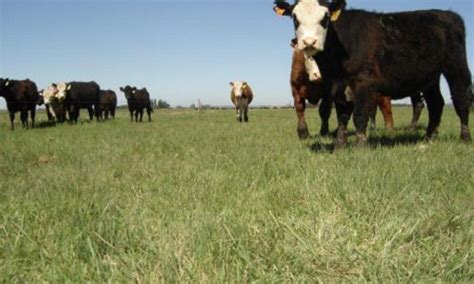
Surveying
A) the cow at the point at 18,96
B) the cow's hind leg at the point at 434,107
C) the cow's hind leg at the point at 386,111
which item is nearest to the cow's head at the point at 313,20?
the cow's hind leg at the point at 434,107

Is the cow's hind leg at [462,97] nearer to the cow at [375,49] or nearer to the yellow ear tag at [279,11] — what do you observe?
the cow at [375,49]

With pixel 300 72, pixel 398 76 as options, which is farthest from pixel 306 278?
pixel 300 72

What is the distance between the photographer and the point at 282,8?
616 cm

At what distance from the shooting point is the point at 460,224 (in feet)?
8.54

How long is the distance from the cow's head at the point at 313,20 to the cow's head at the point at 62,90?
21860 mm

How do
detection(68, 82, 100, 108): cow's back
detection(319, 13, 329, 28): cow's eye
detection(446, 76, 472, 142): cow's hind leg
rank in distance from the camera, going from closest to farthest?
1. detection(319, 13, 329, 28): cow's eye
2. detection(446, 76, 472, 142): cow's hind leg
3. detection(68, 82, 100, 108): cow's back

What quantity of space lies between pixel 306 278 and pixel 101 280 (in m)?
0.99

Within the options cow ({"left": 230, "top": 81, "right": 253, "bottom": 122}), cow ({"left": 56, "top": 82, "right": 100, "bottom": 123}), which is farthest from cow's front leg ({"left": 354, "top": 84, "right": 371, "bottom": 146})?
cow ({"left": 56, "top": 82, "right": 100, "bottom": 123})

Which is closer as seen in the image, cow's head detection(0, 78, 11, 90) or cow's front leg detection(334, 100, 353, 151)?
cow's front leg detection(334, 100, 353, 151)

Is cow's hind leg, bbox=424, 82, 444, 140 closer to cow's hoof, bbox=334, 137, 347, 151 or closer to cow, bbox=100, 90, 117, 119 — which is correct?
Answer: cow's hoof, bbox=334, 137, 347, 151

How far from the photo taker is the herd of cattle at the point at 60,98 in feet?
64.6

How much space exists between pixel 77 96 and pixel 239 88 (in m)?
10.4

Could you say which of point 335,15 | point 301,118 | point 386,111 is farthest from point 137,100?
point 335,15

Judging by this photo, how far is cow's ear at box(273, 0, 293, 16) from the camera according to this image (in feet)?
19.9
